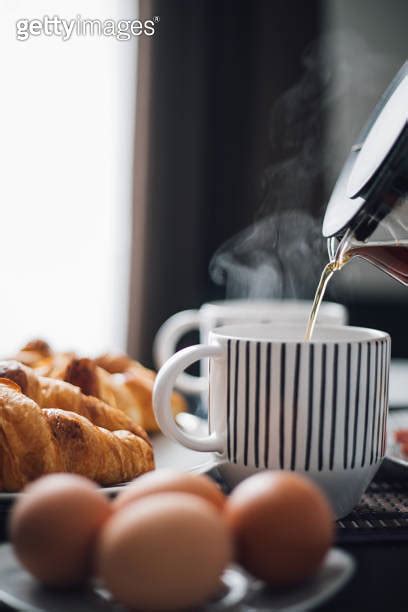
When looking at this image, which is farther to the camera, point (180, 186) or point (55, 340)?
point (180, 186)

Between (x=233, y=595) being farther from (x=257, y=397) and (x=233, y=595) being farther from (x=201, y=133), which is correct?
(x=201, y=133)

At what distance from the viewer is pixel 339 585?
16.0 inches

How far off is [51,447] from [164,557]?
22 cm

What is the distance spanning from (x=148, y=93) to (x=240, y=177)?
40cm

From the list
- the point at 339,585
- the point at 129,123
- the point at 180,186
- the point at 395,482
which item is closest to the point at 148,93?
the point at 129,123

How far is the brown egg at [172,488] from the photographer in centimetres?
42

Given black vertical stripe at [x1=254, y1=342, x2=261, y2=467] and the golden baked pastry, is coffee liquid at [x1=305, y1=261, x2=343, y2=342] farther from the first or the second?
the golden baked pastry

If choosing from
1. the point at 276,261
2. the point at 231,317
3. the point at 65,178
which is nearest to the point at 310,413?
the point at 231,317

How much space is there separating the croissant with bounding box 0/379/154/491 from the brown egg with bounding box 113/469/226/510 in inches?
5.8

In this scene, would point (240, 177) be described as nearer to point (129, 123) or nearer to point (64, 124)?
point (129, 123)

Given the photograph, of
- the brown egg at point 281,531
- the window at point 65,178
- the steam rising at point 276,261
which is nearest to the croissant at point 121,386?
the brown egg at point 281,531

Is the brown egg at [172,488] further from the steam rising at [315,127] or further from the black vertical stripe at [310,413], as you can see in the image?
the steam rising at [315,127]

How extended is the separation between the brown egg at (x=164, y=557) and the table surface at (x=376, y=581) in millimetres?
86

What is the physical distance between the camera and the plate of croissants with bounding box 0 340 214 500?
55 centimetres
